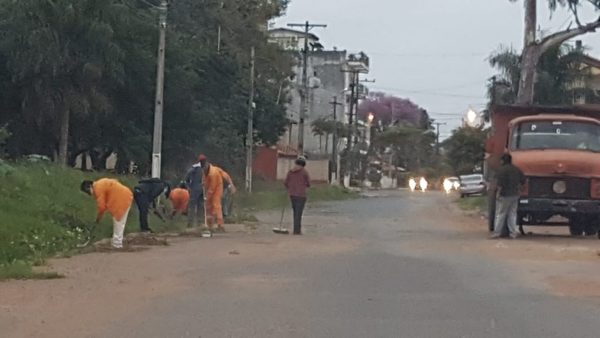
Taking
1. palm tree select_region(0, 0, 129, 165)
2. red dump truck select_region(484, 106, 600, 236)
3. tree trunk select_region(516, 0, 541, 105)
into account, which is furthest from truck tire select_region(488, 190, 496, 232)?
palm tree select_region(0, 0, 129, 165)

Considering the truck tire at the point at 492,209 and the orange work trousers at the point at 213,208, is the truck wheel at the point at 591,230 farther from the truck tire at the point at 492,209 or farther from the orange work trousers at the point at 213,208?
the orange work trousers at the point at 213,208

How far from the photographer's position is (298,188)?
24625mm

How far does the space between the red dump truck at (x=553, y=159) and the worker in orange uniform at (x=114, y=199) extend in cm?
860

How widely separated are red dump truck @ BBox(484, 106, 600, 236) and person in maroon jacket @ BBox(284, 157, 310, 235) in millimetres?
4283

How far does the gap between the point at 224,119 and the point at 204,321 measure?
40.9m

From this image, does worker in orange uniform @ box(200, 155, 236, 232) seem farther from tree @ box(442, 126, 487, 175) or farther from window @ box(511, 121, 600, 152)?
tree @ box(442, 126, 487, 175)

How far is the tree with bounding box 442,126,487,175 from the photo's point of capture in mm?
77250

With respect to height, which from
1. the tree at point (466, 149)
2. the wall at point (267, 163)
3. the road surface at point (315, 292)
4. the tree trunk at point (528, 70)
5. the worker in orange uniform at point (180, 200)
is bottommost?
the road surface at point (315, 292)

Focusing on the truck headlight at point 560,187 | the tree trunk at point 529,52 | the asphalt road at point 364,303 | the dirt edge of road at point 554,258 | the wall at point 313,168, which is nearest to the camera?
the asphalt road at point 364,303

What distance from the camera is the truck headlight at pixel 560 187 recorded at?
22.8m

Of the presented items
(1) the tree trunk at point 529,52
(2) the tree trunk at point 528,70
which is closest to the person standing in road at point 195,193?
(1) the tree trunk at point 529,52

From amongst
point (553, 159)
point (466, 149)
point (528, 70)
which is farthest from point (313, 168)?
point (553, 159)

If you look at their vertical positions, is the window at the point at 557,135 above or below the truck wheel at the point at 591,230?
above

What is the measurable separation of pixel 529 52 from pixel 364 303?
27312 mm
